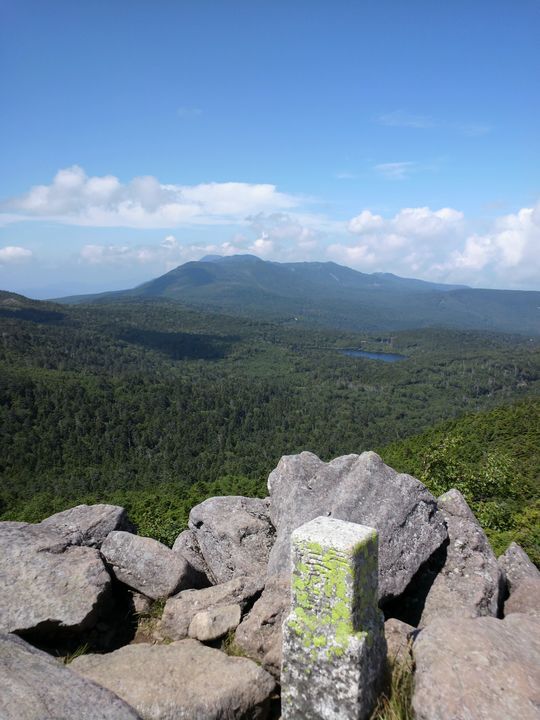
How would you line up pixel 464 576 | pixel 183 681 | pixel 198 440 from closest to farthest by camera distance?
pixel 183 681 → pixel 464 576 → pixel 198 440

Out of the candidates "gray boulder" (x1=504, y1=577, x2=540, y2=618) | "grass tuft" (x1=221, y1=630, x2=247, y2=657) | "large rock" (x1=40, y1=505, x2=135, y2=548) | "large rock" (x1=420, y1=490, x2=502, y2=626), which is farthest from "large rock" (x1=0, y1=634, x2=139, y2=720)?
"gray boulder" (x1=504, y1=577, x2=540, y2=618)

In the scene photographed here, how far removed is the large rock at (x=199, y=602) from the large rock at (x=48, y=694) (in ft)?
12.4

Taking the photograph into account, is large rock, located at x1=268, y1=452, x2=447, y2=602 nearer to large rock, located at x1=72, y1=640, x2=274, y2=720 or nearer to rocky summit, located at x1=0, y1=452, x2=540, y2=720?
rocky summit, located at x1=0, y1=452, x2=540, y2=720

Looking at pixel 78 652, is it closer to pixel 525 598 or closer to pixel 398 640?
pixel 398 640

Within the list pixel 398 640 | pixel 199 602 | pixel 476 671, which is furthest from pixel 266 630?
pixel 476 671

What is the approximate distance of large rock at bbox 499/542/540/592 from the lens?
11.9 metres

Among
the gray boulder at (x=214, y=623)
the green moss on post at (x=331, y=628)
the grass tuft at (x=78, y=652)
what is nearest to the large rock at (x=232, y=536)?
the gray boulder at (x=214, y=623)

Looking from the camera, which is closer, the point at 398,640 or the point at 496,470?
the point at 398,640

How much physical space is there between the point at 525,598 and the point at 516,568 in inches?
40.9

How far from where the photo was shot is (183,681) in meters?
8.05

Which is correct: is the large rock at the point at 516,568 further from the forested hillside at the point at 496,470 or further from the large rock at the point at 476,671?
the large rock at the point at 476,671

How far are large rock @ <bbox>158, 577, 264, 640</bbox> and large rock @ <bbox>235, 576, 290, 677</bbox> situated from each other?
0.89 m

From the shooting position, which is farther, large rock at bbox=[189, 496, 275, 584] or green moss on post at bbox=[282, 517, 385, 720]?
large rock at bbox=[189, 496, 275, 584]

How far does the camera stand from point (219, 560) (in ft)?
46.5
